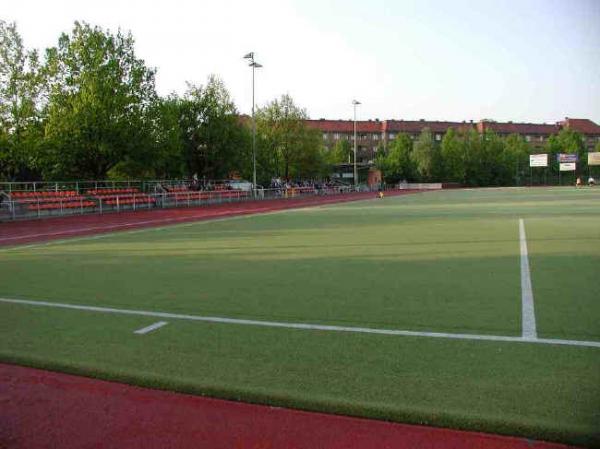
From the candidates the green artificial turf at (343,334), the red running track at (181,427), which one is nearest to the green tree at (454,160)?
the green artificial turf at (343,334)

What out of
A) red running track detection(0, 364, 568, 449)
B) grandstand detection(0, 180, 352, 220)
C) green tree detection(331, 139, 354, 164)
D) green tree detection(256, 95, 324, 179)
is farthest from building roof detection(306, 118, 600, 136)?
red running track detection(0, 364, 568, 449)

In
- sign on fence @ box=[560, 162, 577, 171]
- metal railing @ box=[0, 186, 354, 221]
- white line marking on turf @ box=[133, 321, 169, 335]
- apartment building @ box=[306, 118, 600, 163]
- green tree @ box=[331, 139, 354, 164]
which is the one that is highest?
apartment building @ box=[306, 118, 600, 163]

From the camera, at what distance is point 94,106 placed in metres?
33.4

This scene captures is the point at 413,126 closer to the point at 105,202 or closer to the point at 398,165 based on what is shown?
the point at 398,165

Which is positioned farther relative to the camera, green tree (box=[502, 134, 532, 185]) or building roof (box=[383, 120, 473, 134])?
building roof (box=[383, 120, 473, 134])

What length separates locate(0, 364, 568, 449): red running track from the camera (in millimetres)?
3195

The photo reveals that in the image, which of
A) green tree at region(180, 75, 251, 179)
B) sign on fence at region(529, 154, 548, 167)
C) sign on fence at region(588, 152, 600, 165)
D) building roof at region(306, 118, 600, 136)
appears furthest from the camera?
building roof at region(306, 118, 600, 136)

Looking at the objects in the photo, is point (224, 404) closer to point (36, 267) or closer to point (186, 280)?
point (186, 280)

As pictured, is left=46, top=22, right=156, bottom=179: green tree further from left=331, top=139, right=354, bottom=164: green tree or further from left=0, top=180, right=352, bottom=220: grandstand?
left=331, top=139, right=354, bottom=164: green tree

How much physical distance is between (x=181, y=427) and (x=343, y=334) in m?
2.23

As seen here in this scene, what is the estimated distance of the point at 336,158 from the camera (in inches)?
4102

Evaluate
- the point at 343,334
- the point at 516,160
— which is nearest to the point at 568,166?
the point at 516,160

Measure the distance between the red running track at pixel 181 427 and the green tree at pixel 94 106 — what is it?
3240cm

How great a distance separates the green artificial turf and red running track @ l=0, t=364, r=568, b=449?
0.42 feet
